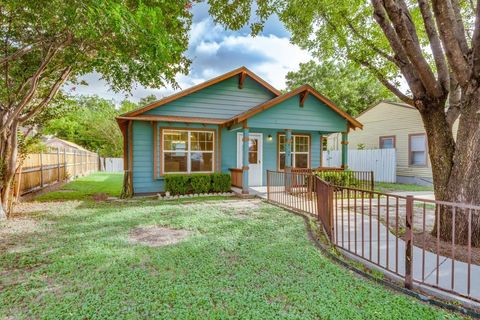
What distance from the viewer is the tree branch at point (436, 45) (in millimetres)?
4914

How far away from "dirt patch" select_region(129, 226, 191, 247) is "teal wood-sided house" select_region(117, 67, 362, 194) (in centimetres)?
459

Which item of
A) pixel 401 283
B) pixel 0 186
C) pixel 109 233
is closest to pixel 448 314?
pixel 401 283

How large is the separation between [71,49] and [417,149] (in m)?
16.0

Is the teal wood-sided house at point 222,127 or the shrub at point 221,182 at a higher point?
the teal wood-sided house at point 222,127

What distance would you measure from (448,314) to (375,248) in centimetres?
183

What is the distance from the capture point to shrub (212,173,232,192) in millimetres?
10352

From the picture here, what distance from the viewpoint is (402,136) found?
590 inches

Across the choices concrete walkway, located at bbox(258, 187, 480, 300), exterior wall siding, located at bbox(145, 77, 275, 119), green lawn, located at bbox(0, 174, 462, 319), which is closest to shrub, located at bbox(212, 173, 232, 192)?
exterior wall siding, located at bbox(145, 77, 275, 119)

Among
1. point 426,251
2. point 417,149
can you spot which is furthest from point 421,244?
point 417,149

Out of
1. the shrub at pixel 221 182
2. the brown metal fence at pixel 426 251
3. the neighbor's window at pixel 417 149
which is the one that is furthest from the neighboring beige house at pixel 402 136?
the shrub at pixel 221 182

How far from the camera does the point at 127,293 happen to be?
9.66 ft

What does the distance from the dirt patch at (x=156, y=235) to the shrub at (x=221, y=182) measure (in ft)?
15.3

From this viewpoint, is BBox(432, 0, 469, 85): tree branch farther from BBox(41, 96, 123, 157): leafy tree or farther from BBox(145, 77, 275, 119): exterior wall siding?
BBox(41, 96, 123, 157): leafy tree

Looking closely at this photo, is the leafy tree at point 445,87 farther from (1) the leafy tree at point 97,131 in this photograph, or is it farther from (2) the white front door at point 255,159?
(1) the leafy tree at point 97,131
